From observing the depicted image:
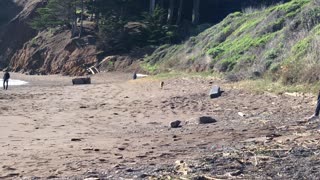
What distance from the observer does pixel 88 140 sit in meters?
11.2

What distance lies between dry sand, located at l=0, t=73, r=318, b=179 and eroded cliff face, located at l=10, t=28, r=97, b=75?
20.5 meters

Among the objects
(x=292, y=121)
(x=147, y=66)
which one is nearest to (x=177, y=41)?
(x=147, y=66)

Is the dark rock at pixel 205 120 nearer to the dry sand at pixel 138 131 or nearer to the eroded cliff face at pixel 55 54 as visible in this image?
the dry sand at pixel 138 131

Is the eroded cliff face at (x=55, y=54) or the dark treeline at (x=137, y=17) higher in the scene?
the dark treeline at (x=137, y=17)

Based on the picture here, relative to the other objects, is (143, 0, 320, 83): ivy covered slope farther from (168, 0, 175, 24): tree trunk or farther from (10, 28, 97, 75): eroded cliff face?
(10, 28, 97, 75): eroded cliff face

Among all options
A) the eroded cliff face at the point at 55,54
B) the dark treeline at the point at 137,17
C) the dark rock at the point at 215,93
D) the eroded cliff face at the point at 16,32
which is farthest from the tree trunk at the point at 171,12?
the dark rock at the point at 215,93

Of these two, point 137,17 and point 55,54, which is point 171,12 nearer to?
point 137,17

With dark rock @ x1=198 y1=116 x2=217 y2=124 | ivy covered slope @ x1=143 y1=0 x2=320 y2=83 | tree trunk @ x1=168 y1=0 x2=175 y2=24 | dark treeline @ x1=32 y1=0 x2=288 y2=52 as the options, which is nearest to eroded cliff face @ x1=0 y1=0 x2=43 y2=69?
dark treeline @ x1=32 y1=0 x2=288 y2=52

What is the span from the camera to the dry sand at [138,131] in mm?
8047

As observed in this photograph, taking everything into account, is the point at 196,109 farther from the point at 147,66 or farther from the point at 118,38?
the point at 118,38

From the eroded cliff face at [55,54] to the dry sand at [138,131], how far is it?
67.4 feet

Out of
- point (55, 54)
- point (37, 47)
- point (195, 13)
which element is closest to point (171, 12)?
point (195, 13)

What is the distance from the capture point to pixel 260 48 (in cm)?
2317

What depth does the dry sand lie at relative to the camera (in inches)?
317
